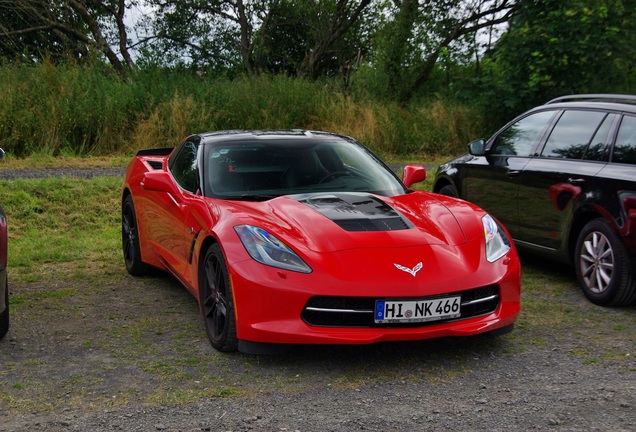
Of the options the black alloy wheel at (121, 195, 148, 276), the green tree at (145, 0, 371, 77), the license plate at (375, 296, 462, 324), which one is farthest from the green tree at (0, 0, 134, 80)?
the license plate at (375, 296, 462, 324)

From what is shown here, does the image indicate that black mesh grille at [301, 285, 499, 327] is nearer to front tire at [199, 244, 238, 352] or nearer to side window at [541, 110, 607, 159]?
front tire at [199, 244, 238, 352]

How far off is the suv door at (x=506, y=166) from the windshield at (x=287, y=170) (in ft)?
5.41

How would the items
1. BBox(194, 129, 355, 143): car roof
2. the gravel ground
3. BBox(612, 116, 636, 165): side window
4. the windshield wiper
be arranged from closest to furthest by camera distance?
1. the gravel ground
2. the windshield wiper
3. BBox(612, 116, 636, 165): side window
4. BBox(194, 129, 355, 143): car roof

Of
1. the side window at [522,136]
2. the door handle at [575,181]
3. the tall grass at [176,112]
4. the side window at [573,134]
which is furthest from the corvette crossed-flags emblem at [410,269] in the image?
the tall grass at [176,112]

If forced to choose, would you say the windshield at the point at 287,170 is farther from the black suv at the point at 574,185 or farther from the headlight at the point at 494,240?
the black suv at the point at 574,185

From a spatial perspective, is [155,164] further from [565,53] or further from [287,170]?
[565,53]

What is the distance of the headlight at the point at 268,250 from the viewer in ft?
14.9

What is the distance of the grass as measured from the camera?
426 centimetres

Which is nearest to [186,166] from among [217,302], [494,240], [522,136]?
[217,302]

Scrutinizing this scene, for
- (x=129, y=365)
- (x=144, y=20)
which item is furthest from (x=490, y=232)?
(x=144, y=20)

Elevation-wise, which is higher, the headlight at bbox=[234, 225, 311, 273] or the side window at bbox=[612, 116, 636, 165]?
the side window at bbox=[612, 116, 636, 165]

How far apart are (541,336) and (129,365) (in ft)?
8.53

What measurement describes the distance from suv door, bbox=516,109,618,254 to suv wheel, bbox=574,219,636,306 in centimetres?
26

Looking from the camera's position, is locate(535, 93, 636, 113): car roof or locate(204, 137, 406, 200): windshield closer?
locate(204, 137, 406, 200): windshield
